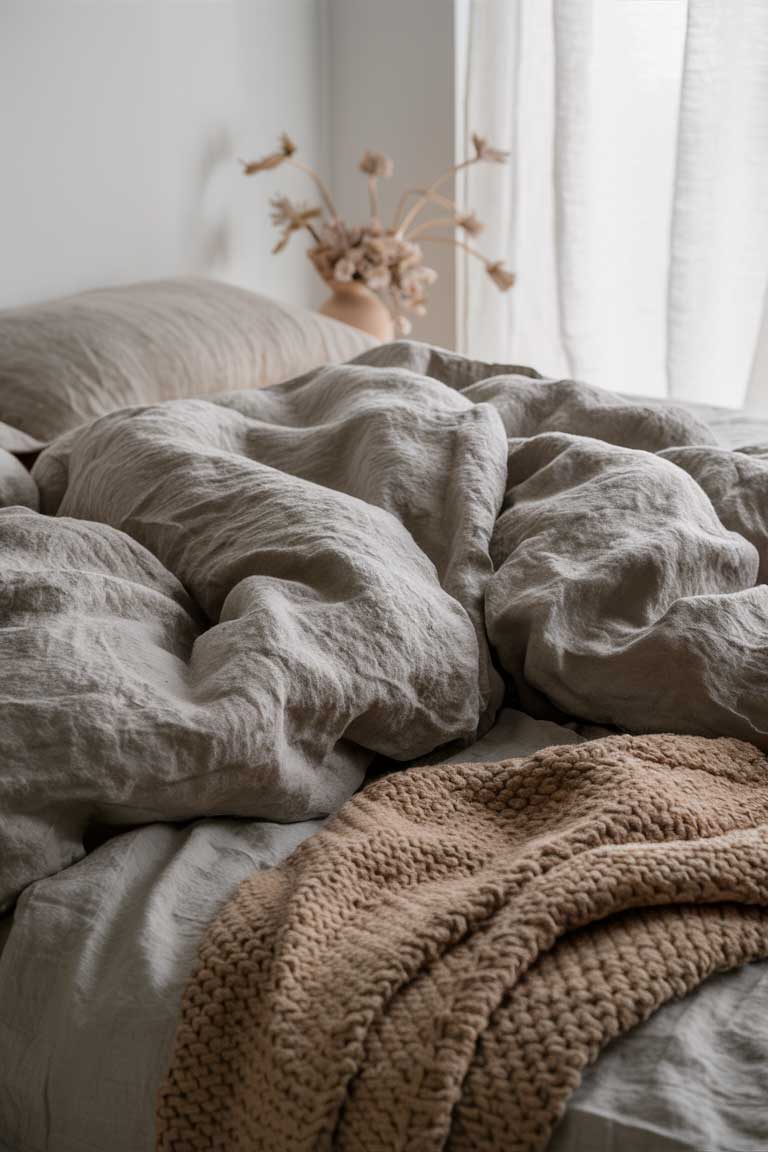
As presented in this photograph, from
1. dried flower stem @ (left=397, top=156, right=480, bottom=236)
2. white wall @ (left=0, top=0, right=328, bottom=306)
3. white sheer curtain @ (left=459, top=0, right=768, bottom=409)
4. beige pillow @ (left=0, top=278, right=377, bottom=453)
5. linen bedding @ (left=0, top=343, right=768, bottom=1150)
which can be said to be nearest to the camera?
linen bedding @ (left=0, top=343, right=768, bottom=1150)

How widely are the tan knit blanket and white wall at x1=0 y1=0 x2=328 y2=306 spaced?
166 centimetres

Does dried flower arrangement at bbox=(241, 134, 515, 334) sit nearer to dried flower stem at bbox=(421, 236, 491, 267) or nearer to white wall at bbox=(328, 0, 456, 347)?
dried flower stem at bbox=(421, 236, 491, 267)

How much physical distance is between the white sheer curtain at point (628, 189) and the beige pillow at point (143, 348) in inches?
32.0

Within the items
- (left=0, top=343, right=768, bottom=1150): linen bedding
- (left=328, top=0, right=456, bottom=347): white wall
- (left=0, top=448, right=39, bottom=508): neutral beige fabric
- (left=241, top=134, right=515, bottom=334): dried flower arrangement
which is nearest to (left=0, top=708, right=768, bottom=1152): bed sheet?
(left=0, top=343, right=768, bottom=1150): linen bedding

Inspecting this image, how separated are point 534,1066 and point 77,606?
41 centimetres

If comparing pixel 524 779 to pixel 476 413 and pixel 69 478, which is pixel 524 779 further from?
pixel 69 478

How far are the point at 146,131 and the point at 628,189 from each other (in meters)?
1.02

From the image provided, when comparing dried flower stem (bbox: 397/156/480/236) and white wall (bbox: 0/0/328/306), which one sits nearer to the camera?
white wall (bbox: 0/0/328/306)

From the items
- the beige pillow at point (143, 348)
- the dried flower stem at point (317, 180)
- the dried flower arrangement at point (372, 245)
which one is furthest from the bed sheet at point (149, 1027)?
the dried flower stem at point (317, 180)

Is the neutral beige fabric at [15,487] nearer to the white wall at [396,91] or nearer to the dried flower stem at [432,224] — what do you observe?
the dried flower stem at [432,224]

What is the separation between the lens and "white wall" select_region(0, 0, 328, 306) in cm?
206

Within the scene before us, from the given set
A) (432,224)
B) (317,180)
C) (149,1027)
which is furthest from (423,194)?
(149,1027)

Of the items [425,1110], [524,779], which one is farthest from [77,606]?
[425,1110]

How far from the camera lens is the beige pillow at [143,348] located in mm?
1604
